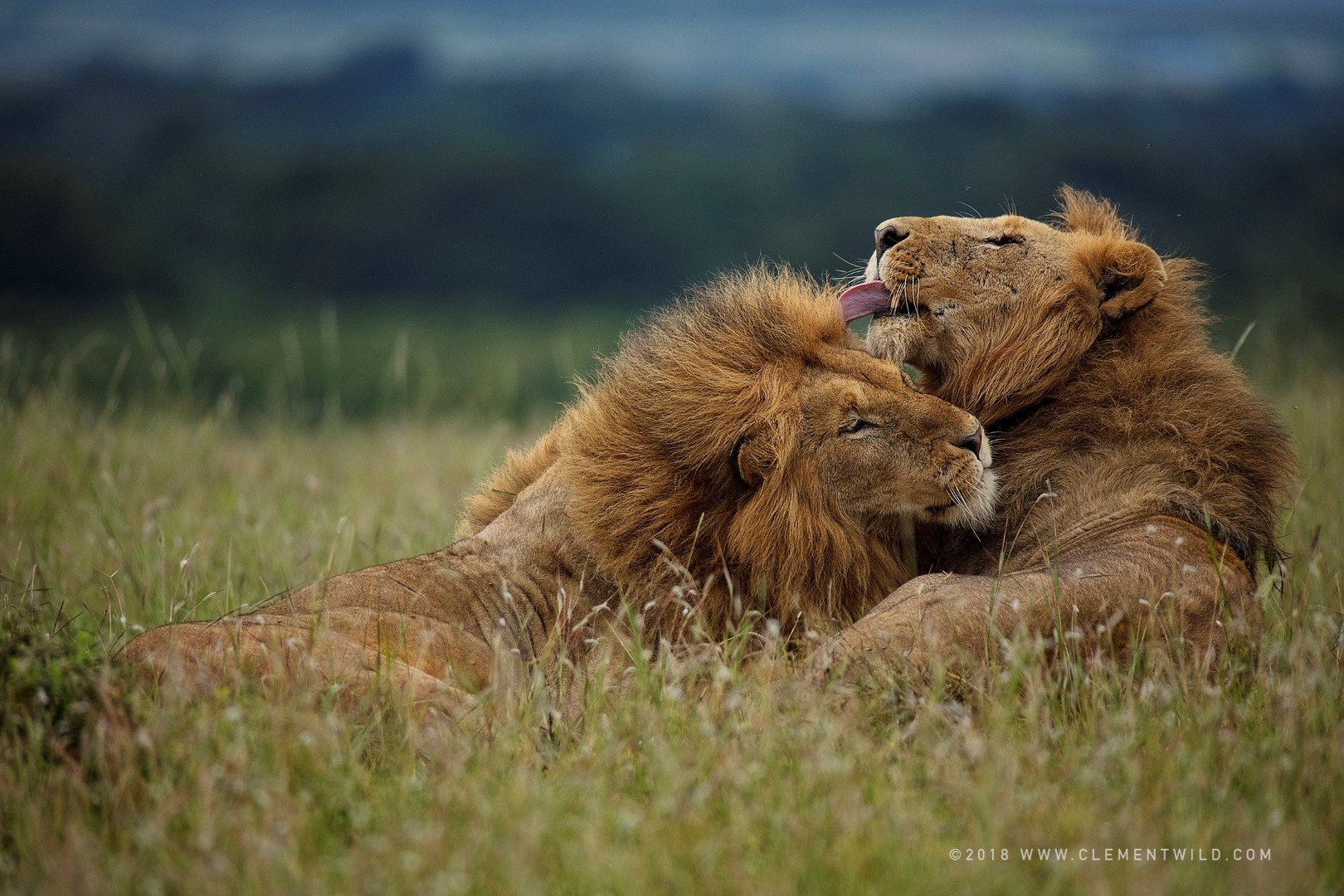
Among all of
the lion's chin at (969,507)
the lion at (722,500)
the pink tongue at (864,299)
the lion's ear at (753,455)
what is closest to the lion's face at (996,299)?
the pink tongue at (864,299)

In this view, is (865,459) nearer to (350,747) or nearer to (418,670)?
(418,670)

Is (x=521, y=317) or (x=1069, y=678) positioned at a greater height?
(x=1069, y=678)

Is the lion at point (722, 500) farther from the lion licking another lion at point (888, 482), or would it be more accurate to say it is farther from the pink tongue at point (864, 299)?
the pink tongue at point (864, 299)

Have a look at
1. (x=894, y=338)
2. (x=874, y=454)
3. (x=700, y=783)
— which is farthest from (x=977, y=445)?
(x=700, y=783)

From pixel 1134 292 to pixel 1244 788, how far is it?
162 centimetres

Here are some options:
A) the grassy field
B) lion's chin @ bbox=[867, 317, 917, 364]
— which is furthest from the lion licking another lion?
the grassy field

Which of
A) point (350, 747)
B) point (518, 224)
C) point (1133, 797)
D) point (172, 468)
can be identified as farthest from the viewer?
point (518, 224)

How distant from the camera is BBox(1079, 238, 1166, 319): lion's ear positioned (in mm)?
3855

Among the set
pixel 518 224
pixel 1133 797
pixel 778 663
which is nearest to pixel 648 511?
pixel 778 663

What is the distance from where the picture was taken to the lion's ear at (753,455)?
3615 millimetres

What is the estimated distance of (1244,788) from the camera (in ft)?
9.24

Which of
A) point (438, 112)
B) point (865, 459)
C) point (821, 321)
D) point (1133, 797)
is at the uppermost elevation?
point (821, 321)

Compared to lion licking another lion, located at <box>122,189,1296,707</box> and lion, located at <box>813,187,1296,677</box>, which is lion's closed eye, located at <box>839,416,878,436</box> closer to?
lion licking another lion, located at <box>122,189,1296,707</box>

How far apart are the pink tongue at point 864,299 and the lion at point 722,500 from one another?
0.53ft
